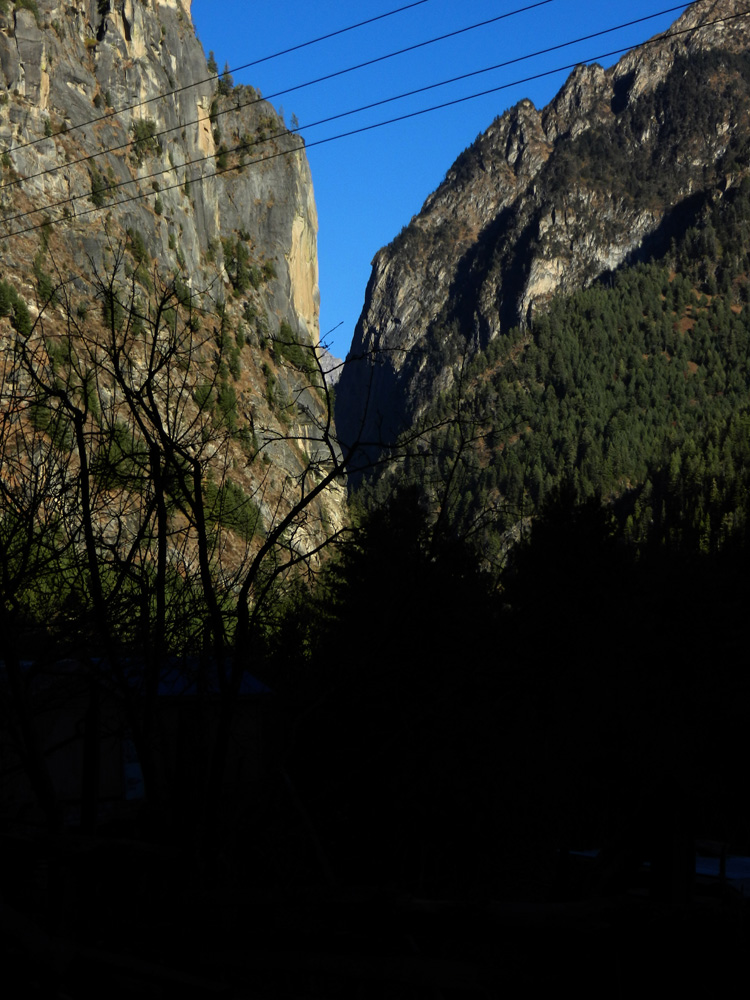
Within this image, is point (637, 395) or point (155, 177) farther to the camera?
point (637, 395)

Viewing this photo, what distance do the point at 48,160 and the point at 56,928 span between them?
6388 centimetres

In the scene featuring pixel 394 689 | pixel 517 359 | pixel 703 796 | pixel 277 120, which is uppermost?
pixel 517 359

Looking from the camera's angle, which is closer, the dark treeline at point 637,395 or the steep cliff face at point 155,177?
the steep cliff face at point 155,177

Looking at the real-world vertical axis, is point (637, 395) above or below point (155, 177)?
above

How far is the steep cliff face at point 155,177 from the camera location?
5822cm

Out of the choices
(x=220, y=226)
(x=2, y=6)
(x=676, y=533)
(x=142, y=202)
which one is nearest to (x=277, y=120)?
(x=220, y=226)

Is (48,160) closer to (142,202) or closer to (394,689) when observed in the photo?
(142,202)

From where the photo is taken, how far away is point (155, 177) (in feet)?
244

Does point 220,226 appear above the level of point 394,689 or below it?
above

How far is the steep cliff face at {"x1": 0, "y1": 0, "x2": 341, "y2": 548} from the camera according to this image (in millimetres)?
58219

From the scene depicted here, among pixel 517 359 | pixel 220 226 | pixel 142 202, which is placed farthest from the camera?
pixel 517 359

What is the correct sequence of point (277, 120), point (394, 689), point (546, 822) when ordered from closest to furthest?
1. point (394, 689)
2. point (546, 822)
3. point (277, 120)

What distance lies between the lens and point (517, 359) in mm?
185000

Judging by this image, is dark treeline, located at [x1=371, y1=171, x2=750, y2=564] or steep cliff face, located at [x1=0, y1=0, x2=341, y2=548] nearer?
steep cliff face, located at [x1=0, y1=0, x2=341, y2=548]
